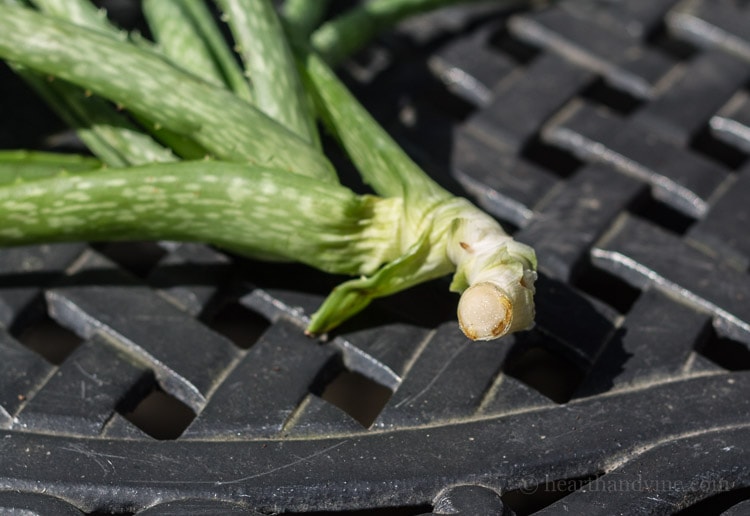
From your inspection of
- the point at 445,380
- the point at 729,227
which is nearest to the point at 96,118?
the point at 445,380

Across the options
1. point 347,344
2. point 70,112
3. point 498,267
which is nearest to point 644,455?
point 498,267

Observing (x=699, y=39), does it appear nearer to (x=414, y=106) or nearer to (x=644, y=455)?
(x=414, y=106)

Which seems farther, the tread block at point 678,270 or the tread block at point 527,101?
the tread block at point 527,101

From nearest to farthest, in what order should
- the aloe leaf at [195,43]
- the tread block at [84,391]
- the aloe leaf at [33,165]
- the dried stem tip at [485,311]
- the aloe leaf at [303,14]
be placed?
the dried stem tip at [485,311]
the tread block at [84,391]
the aloe leaf at [33,165]
the aloe leaf at [195,43]
the aloe leaf at [303,14]

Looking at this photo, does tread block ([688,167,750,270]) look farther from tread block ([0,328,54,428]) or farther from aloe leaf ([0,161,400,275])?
tread block ([0,328,54,428])

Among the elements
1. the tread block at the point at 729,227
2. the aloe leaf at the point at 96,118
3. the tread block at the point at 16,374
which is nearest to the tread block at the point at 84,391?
the tread block at the point at 16,374

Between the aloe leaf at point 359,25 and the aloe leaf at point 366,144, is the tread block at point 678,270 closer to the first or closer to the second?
the aloe leaf at point 366,144

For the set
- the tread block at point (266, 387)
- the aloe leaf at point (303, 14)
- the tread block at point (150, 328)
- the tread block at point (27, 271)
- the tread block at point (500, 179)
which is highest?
the aloe leaf at point (303, 14)

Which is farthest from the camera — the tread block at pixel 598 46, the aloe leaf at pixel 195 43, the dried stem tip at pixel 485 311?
the tread block at pixel 598 46

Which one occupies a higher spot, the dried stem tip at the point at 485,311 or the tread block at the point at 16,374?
the tread block at the point at 16,374
